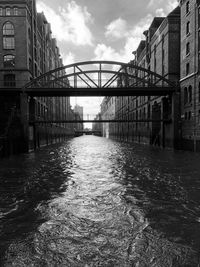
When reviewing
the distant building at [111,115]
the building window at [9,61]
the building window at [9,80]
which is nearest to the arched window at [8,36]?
the building window at [9,61]

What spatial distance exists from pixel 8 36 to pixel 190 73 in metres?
29.0

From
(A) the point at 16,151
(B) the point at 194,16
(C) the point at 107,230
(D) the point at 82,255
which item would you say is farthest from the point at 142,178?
(B) the point at 194,16

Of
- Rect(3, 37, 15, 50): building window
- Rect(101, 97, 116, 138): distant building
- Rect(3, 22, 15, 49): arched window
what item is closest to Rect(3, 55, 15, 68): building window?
Rect(3, 37, 15, 50): building window

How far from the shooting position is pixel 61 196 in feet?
28.3

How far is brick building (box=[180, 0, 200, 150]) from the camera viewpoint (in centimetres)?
2495

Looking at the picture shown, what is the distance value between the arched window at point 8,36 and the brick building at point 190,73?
85.6ft

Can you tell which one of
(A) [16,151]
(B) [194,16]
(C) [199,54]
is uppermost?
(B) [194,16]

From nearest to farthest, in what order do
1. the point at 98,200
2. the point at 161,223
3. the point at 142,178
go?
1. the point at 161,223
2. the point at 98,200
3. the point at 142,178

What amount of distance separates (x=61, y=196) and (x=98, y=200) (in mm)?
1535

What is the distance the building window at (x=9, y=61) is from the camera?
36.0 metres

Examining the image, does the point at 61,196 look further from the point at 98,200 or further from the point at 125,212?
the point at 125,212

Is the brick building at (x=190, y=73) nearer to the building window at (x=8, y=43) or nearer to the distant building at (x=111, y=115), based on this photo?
the building window at (x=8, y=43)

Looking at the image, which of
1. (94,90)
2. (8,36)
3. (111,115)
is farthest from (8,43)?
(111,115)

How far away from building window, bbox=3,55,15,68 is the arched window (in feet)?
5.33
